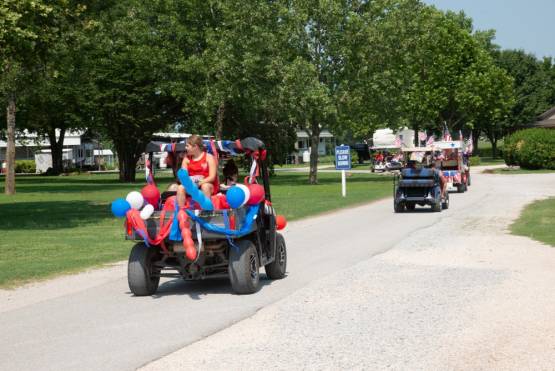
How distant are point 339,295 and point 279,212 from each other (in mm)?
17032

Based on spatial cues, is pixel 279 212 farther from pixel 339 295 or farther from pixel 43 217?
pixel 339 295

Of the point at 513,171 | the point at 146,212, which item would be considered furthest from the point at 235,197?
the point at 513,171

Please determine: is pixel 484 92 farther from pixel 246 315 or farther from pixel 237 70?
pixel 246 315

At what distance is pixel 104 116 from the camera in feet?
202

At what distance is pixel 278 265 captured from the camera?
507 inches

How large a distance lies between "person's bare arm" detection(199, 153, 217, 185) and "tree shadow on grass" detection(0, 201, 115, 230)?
13125mm

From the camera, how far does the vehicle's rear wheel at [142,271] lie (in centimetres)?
1136

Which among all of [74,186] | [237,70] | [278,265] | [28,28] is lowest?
[74,186]

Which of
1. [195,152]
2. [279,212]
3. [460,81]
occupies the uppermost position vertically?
[460,81]

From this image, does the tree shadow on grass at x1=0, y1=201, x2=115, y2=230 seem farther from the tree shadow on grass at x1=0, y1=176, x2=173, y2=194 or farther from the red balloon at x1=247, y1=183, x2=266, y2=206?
the red balloon at x1=247, y1=183, x2=266, y2=206

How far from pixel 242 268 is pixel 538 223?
13.1m

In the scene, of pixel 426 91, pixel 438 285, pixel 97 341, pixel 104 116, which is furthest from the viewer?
pixel 426 91

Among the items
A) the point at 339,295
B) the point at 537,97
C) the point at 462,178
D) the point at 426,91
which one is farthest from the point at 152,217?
the point at 537,97

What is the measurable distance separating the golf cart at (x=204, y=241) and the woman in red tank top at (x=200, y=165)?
1.24 feet
